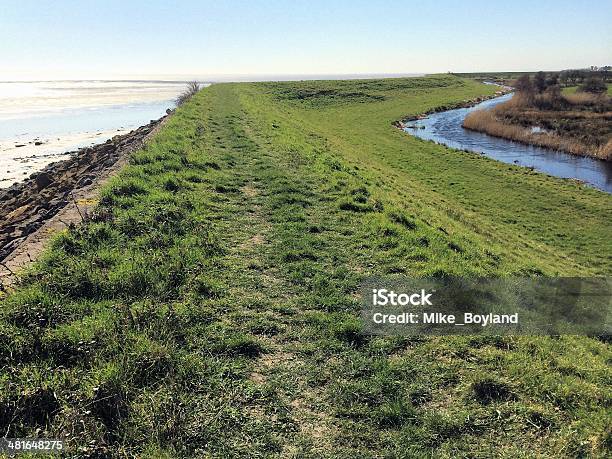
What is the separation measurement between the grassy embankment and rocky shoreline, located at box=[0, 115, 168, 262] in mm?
1924

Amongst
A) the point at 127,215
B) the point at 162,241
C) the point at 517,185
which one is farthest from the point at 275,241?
the point at 517,185

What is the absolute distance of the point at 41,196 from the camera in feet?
58.0

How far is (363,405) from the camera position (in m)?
5.27

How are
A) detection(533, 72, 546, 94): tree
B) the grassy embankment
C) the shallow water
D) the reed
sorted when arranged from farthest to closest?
1. detection(533, 72, 546, 94): tree
2. the reed
3. the shallow water
4. the grassy embankment

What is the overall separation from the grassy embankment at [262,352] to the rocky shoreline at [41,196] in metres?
1.92

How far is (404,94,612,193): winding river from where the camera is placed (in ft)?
104

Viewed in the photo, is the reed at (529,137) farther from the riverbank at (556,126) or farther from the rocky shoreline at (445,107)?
the rocky shoreline at (445,107)

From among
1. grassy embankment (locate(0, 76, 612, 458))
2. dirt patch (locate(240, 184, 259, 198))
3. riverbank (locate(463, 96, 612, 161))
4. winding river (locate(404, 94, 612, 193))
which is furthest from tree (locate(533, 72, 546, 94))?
grassy embankment (locate(0, 76, 612, 458))

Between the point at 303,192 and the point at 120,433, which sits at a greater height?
the point at 303,192

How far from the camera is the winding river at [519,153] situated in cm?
3177

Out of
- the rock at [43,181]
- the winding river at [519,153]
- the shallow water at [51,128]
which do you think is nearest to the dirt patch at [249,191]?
the rock at [43,181]

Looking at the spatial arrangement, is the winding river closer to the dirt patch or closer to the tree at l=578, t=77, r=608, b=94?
the dirt patch

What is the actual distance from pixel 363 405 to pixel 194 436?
84.5 inches

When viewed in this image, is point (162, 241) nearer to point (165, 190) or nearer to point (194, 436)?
point (165, 190)
